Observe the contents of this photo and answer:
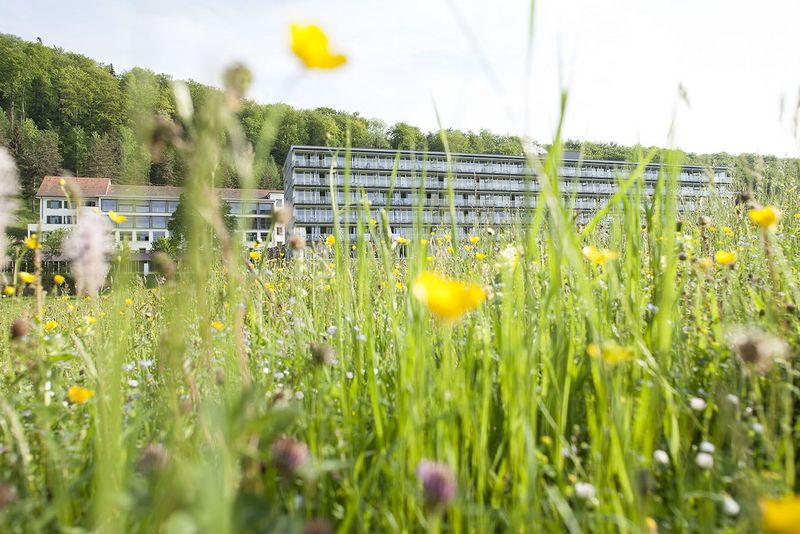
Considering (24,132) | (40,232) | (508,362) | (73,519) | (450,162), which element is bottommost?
(73,519)

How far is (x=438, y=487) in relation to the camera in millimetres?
469

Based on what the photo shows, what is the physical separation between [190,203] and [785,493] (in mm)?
639

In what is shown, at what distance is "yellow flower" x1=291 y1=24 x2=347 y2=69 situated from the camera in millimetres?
543

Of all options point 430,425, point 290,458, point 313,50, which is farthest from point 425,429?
point 313,50

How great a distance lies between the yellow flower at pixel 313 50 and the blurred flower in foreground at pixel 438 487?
1.29 ft

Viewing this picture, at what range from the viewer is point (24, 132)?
46469 millimetres

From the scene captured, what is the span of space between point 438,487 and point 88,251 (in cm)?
62

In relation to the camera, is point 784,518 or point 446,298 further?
point 446,298

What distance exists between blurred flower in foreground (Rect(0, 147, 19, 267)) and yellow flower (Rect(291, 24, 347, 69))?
2.20ft

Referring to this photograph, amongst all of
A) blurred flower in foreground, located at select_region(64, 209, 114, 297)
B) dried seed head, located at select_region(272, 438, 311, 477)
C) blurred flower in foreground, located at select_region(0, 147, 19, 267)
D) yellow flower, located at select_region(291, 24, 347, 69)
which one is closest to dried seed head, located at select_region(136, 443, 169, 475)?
dried seed head, located at select_region(272, 438, 311, 477)

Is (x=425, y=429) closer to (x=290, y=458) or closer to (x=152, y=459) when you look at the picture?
(x=290, y=458)

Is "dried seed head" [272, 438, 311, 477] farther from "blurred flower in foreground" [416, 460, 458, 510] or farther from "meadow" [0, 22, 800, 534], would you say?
"blurred flower in foreground" [416, 460, 458, 510]

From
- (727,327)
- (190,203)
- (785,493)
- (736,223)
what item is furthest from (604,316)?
(736,223)

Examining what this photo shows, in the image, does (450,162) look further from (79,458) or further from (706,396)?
(79,458)
